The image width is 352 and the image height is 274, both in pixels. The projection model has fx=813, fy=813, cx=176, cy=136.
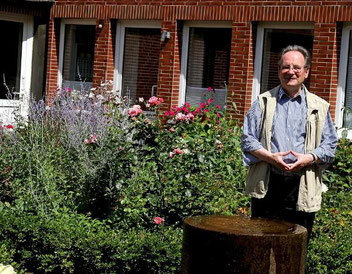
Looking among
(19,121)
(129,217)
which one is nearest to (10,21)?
(19,121)

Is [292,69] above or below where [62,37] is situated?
below

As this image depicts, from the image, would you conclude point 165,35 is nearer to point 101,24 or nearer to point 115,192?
point 101,24

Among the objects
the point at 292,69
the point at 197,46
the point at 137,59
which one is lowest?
the point at 292,69

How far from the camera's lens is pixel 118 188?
7.62 meters

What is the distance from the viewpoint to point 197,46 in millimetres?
13578

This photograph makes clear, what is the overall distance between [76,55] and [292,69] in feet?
34.8

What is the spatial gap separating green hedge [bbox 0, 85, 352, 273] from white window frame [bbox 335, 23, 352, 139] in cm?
299

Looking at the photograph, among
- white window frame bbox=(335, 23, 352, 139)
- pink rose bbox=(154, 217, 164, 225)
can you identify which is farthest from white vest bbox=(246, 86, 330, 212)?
white window frame bbox=(335, 23, 352, 139)

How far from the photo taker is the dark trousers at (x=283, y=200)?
537 centimetres

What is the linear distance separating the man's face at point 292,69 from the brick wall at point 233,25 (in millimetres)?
5548

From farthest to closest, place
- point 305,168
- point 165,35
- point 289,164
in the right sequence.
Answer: point 165,35, point 305,168, point 289,164

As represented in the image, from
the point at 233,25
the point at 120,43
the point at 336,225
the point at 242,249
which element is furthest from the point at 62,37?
the point at 242,249

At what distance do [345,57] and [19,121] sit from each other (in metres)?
4.82

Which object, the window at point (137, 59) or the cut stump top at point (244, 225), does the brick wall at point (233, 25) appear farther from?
the cut stump top at point (244, 225)
